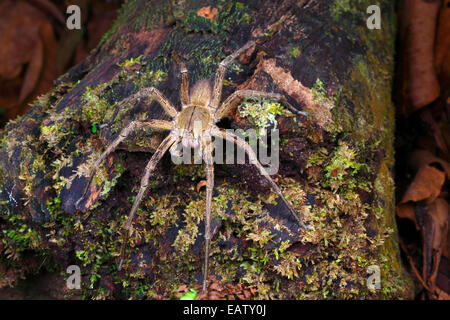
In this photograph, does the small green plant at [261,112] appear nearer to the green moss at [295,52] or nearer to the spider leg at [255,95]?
the spider leg at [255,95]

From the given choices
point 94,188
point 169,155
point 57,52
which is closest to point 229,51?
point 169,155

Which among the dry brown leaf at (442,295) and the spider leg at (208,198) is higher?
the spider leg at (208,198)

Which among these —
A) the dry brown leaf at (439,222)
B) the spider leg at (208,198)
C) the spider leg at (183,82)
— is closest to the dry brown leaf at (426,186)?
the dry brown leaf at (439,222)

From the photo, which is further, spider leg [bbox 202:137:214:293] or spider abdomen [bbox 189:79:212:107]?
spider abdomen [bbox 189:79:212:107]

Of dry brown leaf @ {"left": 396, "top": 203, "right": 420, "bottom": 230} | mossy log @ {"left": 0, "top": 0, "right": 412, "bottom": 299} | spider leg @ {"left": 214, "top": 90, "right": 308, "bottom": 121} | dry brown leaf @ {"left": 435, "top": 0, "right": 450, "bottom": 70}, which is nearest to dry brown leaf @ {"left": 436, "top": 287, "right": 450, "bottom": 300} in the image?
mossy log @ {"left": 0, "top": 0, "right": 412, "bottom": 299}

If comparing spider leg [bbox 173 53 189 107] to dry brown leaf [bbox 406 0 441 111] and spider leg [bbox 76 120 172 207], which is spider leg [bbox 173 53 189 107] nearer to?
spider leg [bbox 76 120 172 207]
